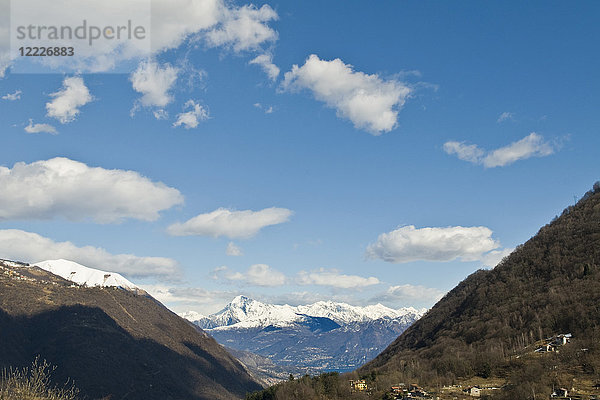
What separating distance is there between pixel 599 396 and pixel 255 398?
107 meters

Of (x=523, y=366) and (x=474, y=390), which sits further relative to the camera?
(x=523, y=366)

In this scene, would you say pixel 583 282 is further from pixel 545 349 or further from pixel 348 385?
pixel 348 385

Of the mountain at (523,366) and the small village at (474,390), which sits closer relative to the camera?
the small village at (474,390)

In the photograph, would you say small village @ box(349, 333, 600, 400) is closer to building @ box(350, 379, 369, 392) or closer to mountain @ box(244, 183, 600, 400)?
building @ box(350, 379, 369, 392)

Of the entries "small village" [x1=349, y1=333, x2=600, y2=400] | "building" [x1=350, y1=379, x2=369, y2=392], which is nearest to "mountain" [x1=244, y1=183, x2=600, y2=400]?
"small village" [x1=349, y1=333, x2=600, y2=400]

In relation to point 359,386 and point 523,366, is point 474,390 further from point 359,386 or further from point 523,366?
point 359,386

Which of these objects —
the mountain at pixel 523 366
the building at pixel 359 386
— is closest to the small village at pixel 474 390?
the building at pixel 359 386

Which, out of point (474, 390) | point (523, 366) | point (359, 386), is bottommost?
point (359, 386)

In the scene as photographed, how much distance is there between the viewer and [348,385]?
538 feet

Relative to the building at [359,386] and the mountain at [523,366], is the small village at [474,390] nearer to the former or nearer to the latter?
the building at [359,386]

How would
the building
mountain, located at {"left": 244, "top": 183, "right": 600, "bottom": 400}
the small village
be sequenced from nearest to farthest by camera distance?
the small village < mountain, located at {"left": 244, "top": 183, "right": 600, "bottom": 400} < the building

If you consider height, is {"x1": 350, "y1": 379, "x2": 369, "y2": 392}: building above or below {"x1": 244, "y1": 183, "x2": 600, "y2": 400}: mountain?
below

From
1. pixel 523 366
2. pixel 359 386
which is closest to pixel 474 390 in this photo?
pixel 523 366

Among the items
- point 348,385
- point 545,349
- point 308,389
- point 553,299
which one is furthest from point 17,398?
point 553,299
